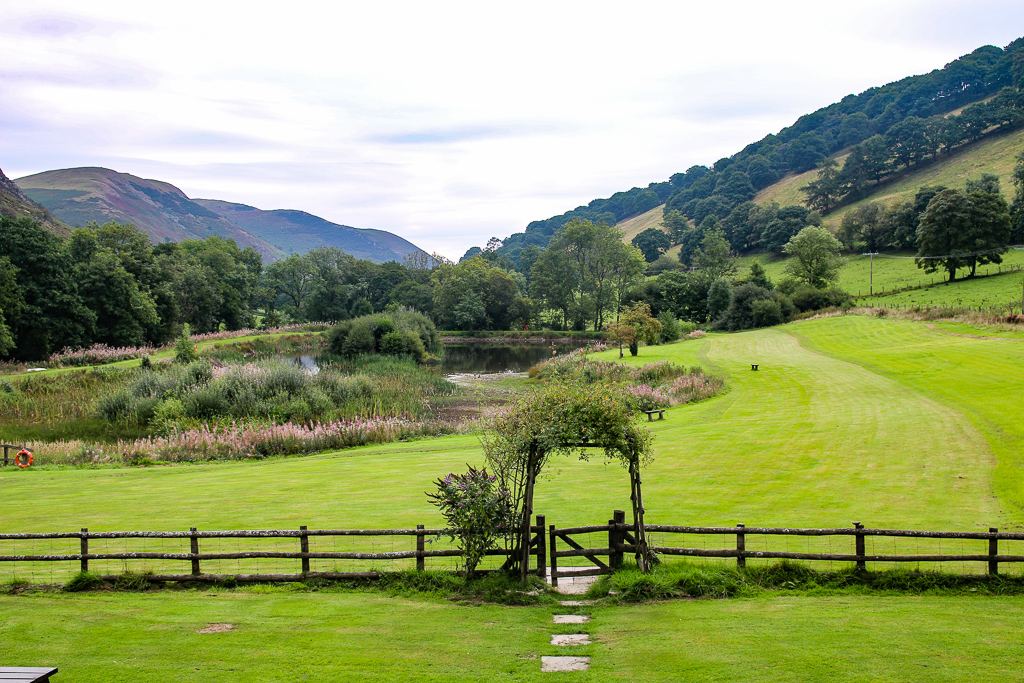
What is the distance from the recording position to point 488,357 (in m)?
65.0

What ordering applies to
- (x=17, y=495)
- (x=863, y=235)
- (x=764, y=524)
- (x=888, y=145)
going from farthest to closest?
(x=888, y=145)
(x=863, y=235)
(x=17, y=495)
(x=764, y=524)

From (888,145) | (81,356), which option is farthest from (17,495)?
(888,145)

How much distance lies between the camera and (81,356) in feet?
136

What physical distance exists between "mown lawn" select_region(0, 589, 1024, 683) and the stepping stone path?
133 mm

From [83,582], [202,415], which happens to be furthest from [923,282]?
[83,582]

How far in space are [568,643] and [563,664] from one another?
2.14ft

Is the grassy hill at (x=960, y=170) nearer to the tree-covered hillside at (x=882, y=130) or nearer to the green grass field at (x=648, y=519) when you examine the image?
the tree-covered hillside at (x=882, y=130)

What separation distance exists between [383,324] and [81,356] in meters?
22.5

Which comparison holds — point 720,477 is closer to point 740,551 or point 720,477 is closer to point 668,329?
point 740,551

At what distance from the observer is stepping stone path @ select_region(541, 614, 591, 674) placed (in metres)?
6.72

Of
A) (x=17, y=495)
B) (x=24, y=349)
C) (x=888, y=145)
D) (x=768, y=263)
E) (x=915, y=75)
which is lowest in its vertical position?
(x=17, y=495)

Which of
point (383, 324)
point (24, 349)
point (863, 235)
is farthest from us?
point (863, 235)

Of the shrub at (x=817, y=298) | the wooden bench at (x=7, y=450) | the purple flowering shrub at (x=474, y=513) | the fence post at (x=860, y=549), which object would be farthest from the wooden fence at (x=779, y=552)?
the shrub at (x=817, y=298)

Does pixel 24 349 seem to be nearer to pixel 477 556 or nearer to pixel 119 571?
pixel 119 571
